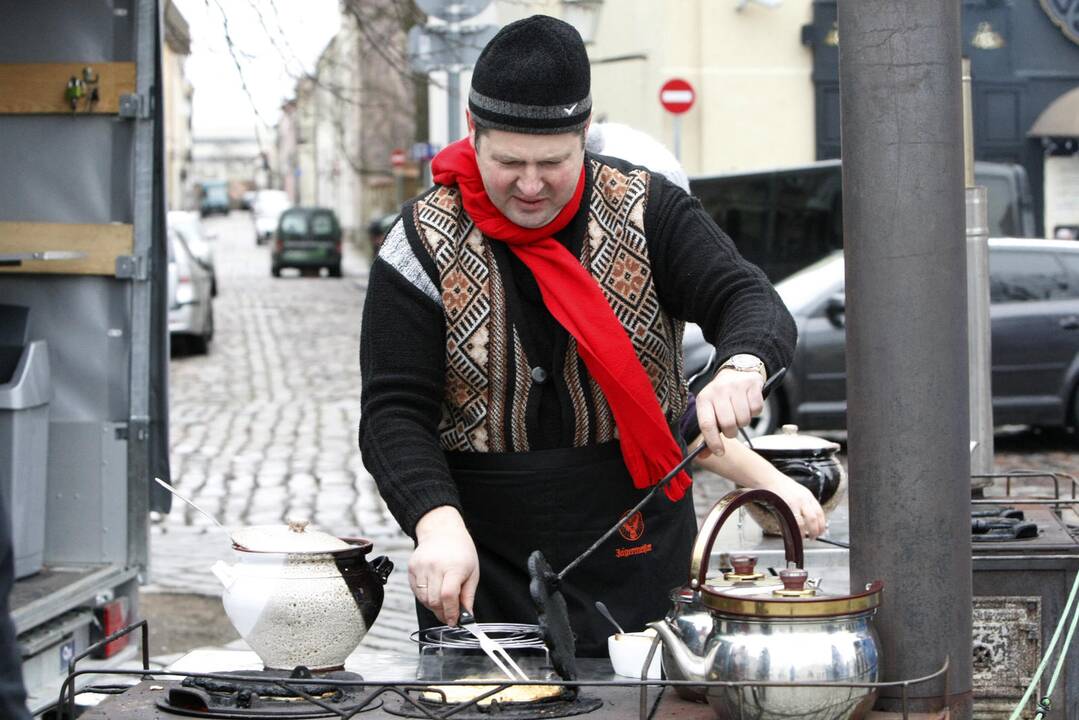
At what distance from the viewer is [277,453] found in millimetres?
11922

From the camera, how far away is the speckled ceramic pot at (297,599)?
2246mm

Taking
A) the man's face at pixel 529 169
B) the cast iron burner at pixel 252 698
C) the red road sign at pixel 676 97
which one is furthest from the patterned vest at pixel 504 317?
the red road sign at pixel 676 97

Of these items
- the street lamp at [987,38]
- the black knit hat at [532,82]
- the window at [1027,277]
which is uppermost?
the street lamp at [987,38]

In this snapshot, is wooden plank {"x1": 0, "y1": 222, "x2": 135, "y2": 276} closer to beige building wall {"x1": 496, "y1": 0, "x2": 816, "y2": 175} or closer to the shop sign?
beige building wall {"x1": 496, "y1": 0, "x2": 816, "y2": 175}

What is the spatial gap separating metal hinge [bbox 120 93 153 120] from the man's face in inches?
121

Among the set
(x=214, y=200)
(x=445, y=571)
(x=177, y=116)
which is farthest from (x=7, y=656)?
(x=214, y=200)

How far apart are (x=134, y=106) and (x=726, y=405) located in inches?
144

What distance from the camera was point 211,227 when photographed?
245 feet

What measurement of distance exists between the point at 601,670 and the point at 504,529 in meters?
0.41

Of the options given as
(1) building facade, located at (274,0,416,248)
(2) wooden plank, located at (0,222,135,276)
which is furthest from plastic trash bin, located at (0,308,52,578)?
(1) building facade, located at (274,0,416,248)

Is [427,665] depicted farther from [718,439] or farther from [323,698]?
[718,439]

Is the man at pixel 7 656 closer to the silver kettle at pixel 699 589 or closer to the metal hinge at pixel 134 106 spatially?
the silver kettle at pixel 699 589

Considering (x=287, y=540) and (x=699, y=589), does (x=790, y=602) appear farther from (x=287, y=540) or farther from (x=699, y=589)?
(x=287, y=540)

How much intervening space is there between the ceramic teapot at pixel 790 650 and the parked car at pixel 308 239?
1356 inches
